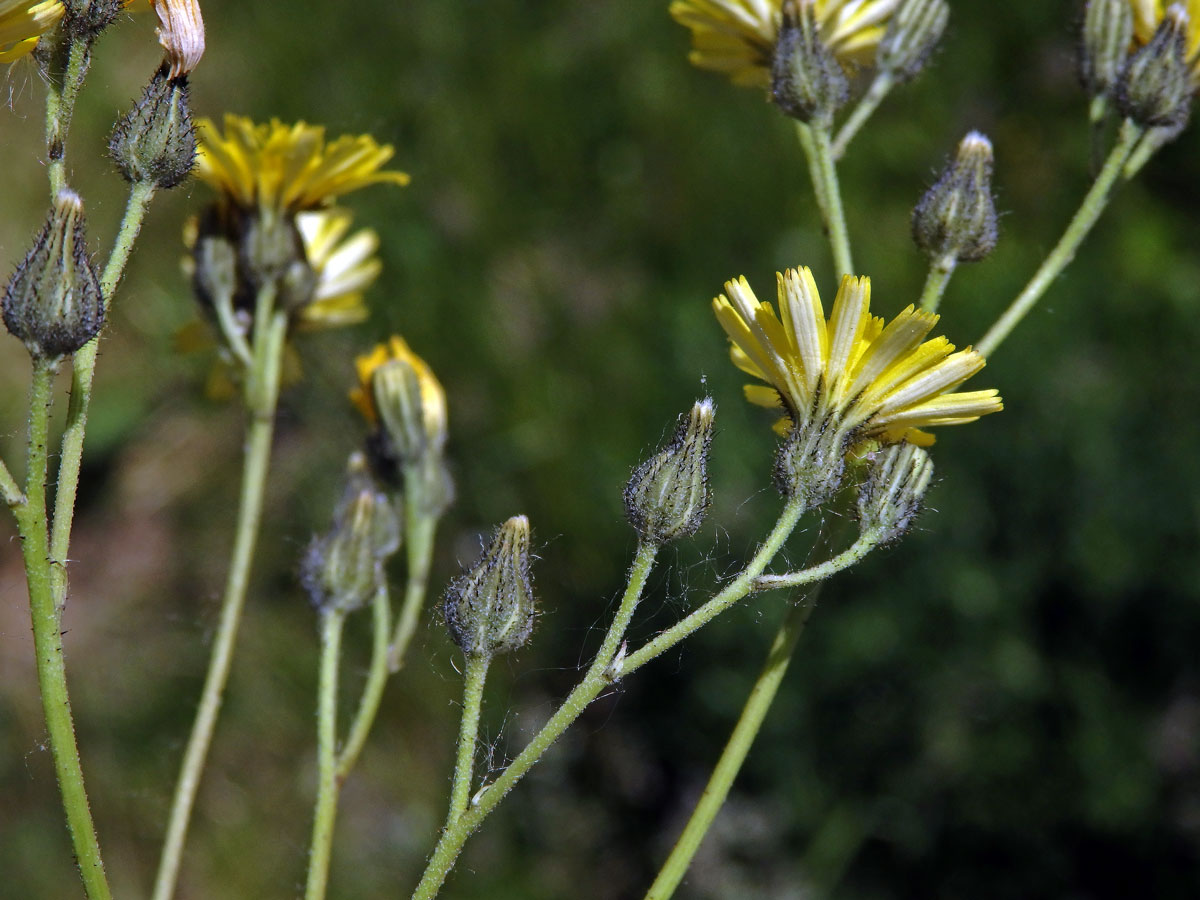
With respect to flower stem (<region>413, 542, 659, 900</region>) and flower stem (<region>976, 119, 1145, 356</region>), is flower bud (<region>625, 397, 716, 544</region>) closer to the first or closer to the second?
flower stem (<region>413, 542, 659, 900</region>)

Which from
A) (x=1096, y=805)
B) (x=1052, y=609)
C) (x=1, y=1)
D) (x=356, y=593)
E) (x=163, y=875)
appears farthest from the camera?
(x=1052, y=609)

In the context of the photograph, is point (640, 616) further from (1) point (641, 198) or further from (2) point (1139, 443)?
(1) point (641, 198)

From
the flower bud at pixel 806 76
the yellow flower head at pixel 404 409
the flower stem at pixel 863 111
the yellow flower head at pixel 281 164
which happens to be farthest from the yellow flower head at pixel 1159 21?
the yellow flower head at pixel 404 409

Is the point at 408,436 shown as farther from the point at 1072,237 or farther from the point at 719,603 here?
the point at 1072,237

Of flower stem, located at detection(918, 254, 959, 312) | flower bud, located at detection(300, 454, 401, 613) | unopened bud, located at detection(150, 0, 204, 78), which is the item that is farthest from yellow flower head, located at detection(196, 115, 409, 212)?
flower stem, located at detection(918, 254, 959, 312)

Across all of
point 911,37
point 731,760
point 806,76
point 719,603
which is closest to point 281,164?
point 806,76

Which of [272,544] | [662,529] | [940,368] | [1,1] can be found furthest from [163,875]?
[272,544]

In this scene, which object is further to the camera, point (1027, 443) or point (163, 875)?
point (1027, 443)
